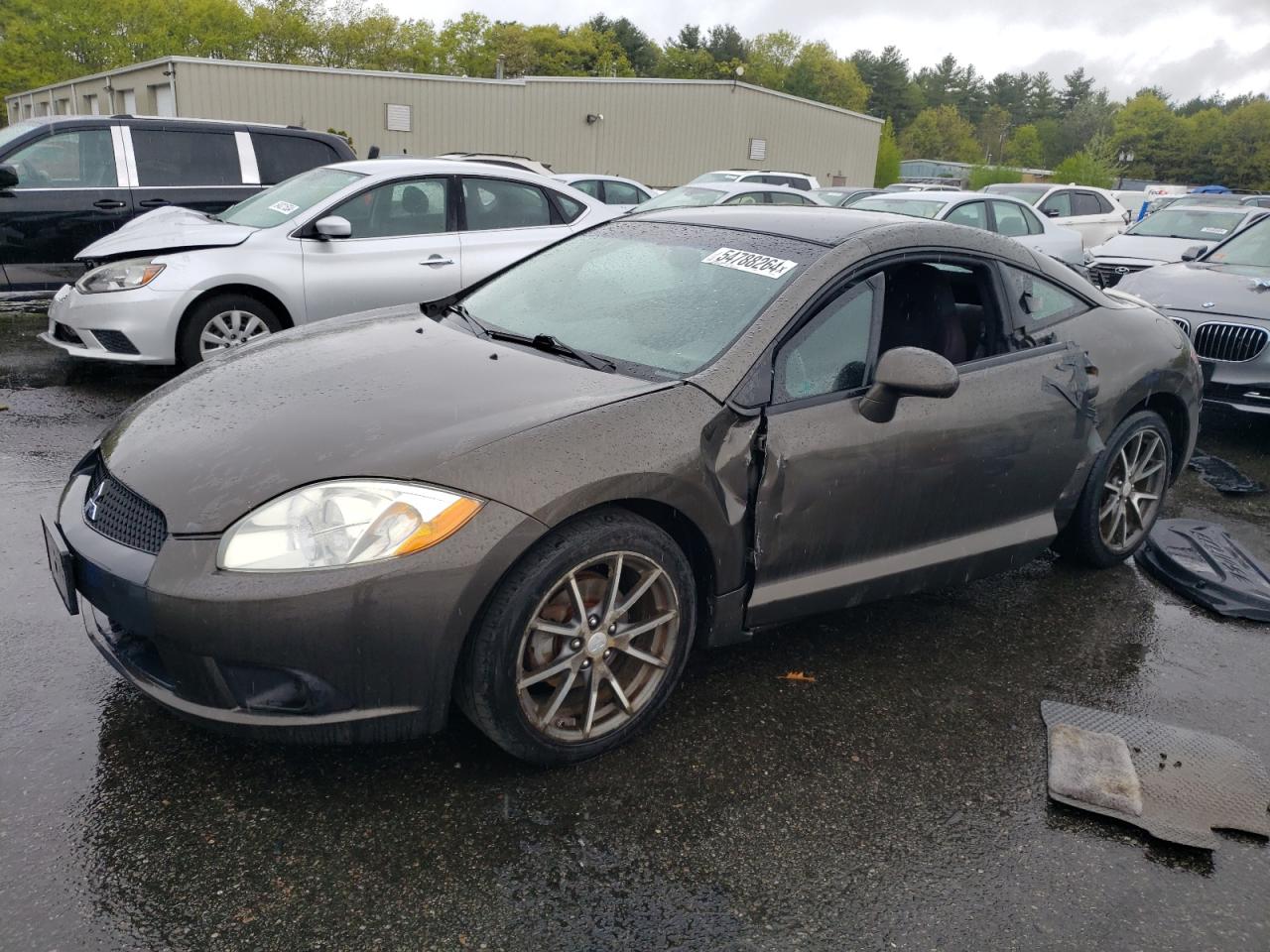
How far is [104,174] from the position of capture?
8.73 metres

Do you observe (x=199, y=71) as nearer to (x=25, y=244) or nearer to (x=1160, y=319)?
(x=25, y=244)

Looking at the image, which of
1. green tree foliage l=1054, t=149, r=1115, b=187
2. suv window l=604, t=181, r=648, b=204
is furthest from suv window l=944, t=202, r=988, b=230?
green tree foliage l=1054, t=149, r=1115, b=187

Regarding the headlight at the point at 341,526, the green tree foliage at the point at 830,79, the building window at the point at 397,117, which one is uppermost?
the green tree foliage at the point at 830,79

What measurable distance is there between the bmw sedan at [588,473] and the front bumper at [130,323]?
3.18 m

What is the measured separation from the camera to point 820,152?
41625 mm

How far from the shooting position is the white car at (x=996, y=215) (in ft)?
39.0

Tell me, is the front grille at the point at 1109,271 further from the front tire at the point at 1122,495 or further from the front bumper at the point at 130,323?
the front bumper at the point at 130,323

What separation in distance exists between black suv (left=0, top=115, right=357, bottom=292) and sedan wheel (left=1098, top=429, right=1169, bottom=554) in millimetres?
7650

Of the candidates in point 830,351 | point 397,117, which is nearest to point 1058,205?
point 830,351

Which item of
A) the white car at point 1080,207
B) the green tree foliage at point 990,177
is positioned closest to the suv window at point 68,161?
the white car at point 1080,207

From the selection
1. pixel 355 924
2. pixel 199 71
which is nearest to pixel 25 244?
pixel 355 924

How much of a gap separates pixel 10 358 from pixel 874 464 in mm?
7284

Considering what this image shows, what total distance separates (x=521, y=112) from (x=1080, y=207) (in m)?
20.7

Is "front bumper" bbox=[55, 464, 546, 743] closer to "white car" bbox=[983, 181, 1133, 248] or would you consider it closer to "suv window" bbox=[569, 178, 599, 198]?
"suv window" bbox=[569, 178, 599, 198]
